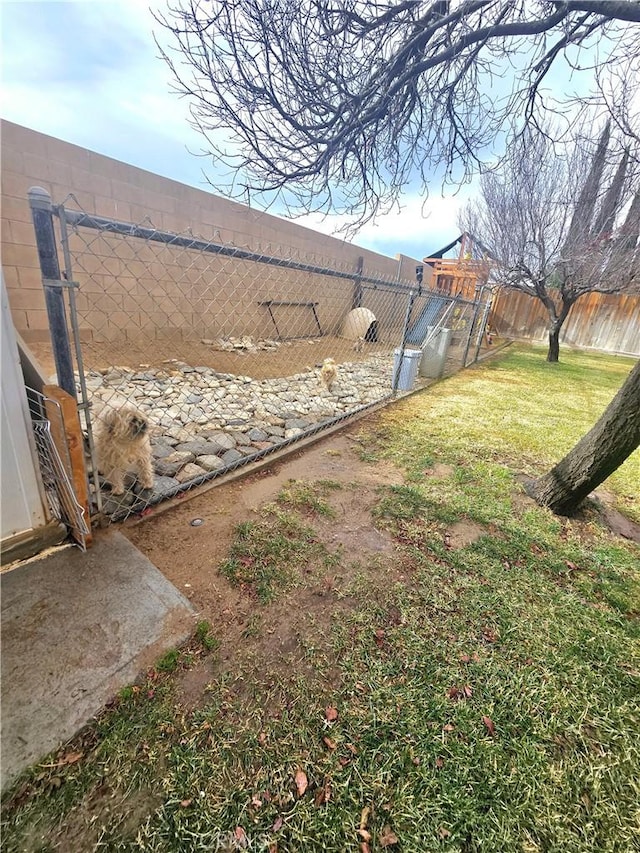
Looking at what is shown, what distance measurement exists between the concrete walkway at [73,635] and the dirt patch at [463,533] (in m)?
1.53

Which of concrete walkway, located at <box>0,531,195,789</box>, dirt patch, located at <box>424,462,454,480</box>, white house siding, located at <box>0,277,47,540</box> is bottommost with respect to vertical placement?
dirt patch, located at <box>424,462,454,480</box>

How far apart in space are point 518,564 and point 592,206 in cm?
985

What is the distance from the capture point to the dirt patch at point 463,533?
7.18ft

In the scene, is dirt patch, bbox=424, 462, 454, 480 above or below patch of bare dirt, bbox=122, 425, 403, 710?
above

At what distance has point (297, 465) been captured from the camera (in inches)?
118

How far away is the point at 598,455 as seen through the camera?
2.32 metres

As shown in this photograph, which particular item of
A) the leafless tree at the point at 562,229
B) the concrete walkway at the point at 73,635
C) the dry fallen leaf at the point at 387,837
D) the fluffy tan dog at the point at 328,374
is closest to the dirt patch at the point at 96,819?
the concrete walkway at the point at 73,635

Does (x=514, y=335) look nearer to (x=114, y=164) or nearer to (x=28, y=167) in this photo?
(x=114, y=164)

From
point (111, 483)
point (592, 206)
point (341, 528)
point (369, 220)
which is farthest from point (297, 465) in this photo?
point (592, 206)

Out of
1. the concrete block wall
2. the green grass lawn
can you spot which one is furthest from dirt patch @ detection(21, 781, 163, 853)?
the concrete block wall

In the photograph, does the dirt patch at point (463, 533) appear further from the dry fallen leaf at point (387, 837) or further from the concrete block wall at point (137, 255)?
the concrete block wall at point (137, 255)

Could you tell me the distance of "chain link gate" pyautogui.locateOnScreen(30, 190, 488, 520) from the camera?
204 centimetres

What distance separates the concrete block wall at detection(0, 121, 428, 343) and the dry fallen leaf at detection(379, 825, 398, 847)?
3545 mm

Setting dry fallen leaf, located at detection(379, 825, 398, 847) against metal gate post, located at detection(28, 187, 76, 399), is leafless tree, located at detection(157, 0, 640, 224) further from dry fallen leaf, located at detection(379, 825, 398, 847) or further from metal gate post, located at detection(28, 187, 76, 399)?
dry fallen leaf, located at detection(379, 825, 398, 847)
